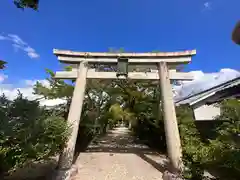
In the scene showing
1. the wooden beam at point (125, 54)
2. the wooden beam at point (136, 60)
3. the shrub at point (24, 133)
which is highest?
the wooden beam at point (125, 54)

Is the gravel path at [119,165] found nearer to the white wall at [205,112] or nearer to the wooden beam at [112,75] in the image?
the wooden beam at [112,75]

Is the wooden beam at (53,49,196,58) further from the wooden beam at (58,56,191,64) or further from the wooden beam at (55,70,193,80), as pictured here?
the wooden beam at (55,70,193,80)

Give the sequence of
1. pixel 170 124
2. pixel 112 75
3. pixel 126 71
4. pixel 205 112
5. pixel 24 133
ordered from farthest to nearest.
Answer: pixel 205 112 < pixel 112 75 < pixel 126 71 < pixel 170 124 < pixel 24 133

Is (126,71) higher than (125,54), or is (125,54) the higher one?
(125,54)

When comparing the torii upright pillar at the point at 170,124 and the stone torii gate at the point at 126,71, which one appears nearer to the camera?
the torii upright pillar at the point at 170,124

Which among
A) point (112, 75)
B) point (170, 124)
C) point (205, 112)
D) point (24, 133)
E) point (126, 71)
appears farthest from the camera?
point (205, 112)

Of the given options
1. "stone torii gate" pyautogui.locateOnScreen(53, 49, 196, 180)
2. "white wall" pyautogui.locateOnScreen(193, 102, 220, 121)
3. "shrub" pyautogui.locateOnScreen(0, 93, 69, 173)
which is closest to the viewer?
"shrub" pyautogui.locateOnScreen(0, 93, 69, 173)

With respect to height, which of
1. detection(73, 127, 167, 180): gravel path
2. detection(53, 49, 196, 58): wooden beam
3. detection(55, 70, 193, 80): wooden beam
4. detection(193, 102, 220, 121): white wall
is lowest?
detection(73, 127, 167, 180): gravel path

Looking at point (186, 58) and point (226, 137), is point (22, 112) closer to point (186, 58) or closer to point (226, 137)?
point (226, 137)

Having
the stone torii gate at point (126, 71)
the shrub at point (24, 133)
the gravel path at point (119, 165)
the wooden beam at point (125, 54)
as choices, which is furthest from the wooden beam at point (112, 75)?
the gravel path at point (119, 165)

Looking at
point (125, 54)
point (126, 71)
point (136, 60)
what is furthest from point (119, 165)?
point (125, 54)

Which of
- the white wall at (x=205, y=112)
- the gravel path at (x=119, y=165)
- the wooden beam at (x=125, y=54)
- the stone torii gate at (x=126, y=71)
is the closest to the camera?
the gravel path at (x=119, y=165)

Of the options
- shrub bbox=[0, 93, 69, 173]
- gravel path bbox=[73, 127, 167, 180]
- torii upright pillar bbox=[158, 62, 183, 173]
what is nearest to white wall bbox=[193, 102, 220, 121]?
gravel path bbox=[73, 127, 167, 180]

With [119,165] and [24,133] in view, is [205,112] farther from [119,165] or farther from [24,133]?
[24,133]
